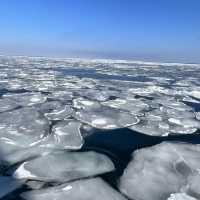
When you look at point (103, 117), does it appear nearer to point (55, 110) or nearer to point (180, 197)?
point (55, 110)

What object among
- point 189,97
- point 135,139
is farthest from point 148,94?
point 135,139

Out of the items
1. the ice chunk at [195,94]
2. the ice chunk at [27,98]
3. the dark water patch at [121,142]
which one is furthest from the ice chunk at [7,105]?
the ice chunk at [195,94]

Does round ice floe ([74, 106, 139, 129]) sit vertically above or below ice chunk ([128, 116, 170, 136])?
above

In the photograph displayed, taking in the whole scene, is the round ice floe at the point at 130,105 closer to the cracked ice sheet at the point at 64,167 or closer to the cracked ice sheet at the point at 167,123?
the cracked ice sheet at the point at 167,123

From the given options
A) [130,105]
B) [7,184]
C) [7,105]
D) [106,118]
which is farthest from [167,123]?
[7,184]

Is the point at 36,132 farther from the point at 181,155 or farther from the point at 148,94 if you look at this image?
the point at 148,94

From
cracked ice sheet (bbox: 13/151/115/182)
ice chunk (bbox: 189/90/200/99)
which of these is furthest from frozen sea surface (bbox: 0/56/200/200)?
ice chunk (bbox: 189/90/200/99)

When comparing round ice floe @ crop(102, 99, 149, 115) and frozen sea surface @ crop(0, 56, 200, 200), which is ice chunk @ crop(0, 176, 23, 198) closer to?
frozen sea surface @ crop(0, 56, 200, 200)
